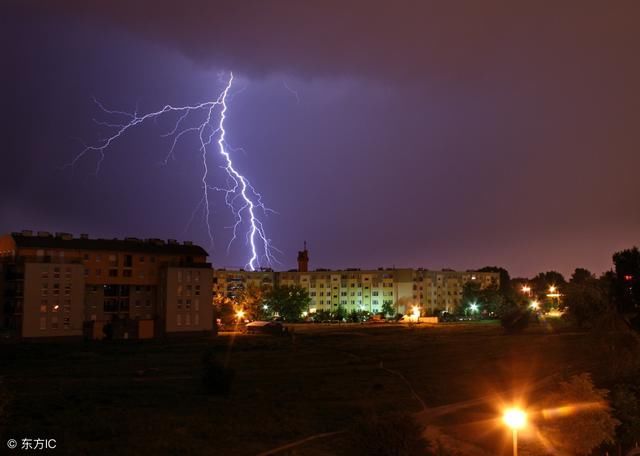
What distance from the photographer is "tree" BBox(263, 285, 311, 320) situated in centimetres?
11669

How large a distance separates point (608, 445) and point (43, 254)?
62941 millimetres

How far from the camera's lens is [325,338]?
230 ft

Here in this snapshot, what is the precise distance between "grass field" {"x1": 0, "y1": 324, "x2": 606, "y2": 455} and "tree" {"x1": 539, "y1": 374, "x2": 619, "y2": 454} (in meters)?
2.39

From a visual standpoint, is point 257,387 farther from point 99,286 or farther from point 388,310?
point 388,310

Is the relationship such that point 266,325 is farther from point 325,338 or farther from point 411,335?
point 411,335

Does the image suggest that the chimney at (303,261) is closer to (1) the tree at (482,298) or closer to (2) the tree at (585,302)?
(1) the tree at (482,298)

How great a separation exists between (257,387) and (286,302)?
80969mm

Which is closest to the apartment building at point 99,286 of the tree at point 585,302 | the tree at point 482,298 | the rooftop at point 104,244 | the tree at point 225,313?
the rooftop at point 104,244

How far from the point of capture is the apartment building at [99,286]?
66.0 meters

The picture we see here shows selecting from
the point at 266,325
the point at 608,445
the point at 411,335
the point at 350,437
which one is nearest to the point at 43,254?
the point at 266,325

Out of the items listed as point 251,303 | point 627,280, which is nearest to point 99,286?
point 251,303

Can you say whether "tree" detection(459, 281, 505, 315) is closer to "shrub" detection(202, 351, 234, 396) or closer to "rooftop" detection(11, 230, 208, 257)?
"rooftop" detection(11, 230, 208, 257)

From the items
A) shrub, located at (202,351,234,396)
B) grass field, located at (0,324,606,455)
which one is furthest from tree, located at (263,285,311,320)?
shrub, located at (202,351,234,396)

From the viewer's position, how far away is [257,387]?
35781 millimetres
